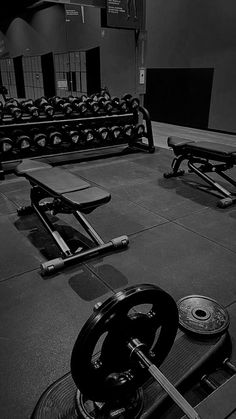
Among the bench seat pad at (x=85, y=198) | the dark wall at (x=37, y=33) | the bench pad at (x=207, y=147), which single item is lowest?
the bench seat pad at (x=85, y=198)

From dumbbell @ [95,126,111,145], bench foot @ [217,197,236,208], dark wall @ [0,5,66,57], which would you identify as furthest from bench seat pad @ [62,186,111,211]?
dark wall @ [0,5,66,57]

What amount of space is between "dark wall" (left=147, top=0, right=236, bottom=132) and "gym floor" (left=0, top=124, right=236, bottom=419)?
3012 millimetres

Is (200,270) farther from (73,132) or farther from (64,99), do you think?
(64,99)

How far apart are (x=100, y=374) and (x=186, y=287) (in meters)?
0.88

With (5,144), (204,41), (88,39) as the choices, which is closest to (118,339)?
(5,144)

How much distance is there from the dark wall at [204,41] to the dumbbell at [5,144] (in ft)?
12.5

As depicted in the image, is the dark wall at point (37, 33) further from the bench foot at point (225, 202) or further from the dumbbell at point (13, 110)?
the bench foot at point (225, 202)

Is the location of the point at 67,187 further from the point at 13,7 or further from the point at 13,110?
the point at 13,7

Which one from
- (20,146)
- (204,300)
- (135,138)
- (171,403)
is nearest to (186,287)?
(204,300)

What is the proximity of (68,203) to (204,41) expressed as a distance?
5046 millimetres

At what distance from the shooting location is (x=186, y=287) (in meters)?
1.68

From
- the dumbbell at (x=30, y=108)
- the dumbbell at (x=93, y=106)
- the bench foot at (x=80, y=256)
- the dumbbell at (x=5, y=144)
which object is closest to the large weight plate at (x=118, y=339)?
the bench foot at (x=80, y=256)

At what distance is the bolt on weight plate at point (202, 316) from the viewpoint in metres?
1.32

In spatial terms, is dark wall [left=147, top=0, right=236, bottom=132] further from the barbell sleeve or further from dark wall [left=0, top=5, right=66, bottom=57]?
the barbell sleeve
